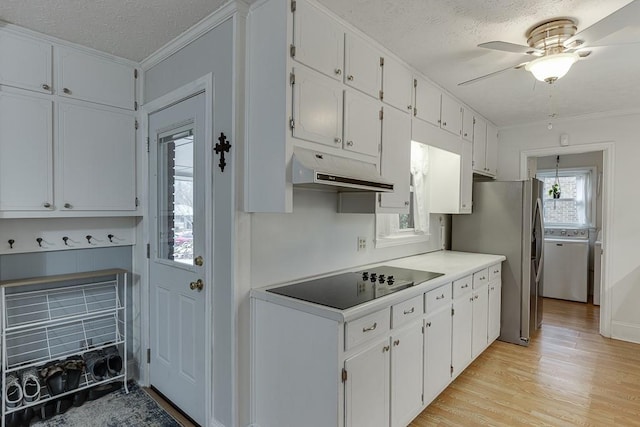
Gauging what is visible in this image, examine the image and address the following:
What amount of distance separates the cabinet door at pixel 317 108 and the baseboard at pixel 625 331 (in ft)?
12.9

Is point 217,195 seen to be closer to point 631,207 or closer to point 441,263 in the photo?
point 441,263

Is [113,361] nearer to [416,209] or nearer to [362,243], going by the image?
[362,243]

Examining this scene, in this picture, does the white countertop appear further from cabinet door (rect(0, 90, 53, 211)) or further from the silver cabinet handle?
cabinet door (rect(0, 90, 53, 211))

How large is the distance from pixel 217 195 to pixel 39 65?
143cm

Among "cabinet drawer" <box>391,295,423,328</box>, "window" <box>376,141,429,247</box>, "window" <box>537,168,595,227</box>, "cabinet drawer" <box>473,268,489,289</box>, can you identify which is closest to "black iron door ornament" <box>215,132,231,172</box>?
"cabinet drawer" <box>391,295,423,328</box>

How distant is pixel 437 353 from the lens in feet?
7.82

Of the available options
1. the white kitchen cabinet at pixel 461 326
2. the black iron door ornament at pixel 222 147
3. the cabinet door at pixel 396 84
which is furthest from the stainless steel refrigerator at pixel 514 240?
the black iron door ornament at pixel 222 147

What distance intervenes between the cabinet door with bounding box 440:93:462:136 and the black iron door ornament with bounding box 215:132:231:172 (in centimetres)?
205

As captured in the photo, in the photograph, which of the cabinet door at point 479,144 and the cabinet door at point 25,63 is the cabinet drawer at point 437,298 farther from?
the cabinet door at point 25,63

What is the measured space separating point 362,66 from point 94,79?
1845mm

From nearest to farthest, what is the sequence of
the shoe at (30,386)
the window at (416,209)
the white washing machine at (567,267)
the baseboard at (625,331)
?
the shoe at (30,386), the window at (416,209), the baseboard at (625,331), the white washing machine at (567,267)

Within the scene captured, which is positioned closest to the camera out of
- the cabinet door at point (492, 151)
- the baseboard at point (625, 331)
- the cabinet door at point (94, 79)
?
the cabinet door at point (94, 79)

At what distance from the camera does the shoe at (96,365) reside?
2.41 meters

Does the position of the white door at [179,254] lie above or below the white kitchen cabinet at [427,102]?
below
